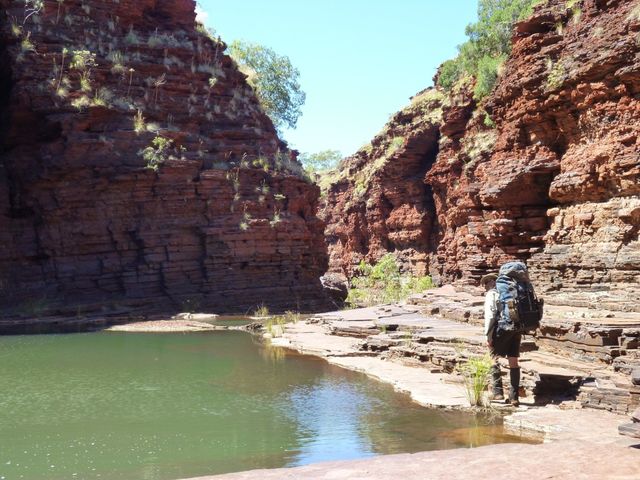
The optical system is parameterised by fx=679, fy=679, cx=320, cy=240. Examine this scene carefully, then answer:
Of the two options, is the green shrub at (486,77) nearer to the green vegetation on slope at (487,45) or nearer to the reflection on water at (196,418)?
the green vegetation on slope at (487,45)

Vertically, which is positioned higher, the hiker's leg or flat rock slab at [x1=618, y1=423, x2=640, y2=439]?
the hiker's leg

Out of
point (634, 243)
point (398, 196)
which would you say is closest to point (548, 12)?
point (634, 243)

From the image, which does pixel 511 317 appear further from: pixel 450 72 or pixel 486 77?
pixel 450 72

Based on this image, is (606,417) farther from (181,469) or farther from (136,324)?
(136,324)

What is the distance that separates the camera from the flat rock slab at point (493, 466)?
14.3ft

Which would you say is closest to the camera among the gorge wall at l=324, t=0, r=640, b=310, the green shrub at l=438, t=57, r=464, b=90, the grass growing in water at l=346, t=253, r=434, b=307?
the gorge wall at l=324, t=0, r=640, b=310

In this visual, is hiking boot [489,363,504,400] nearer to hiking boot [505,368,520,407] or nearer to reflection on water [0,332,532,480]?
hiking boot [505,368,520,407]

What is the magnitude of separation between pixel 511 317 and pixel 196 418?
3.75m

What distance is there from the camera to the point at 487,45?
32781 mm

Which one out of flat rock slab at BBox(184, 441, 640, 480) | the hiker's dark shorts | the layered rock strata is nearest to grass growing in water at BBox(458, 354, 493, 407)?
the hiker's dark shorts

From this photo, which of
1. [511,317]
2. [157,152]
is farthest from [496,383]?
[157,152]

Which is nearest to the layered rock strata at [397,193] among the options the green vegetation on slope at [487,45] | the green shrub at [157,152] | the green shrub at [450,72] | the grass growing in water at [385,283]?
the grass growing in water at [385,283]

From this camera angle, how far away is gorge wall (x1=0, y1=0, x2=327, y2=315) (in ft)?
77.6

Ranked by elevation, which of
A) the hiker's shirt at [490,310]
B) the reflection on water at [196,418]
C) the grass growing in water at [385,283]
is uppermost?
the grass growing in water at [385,283]
